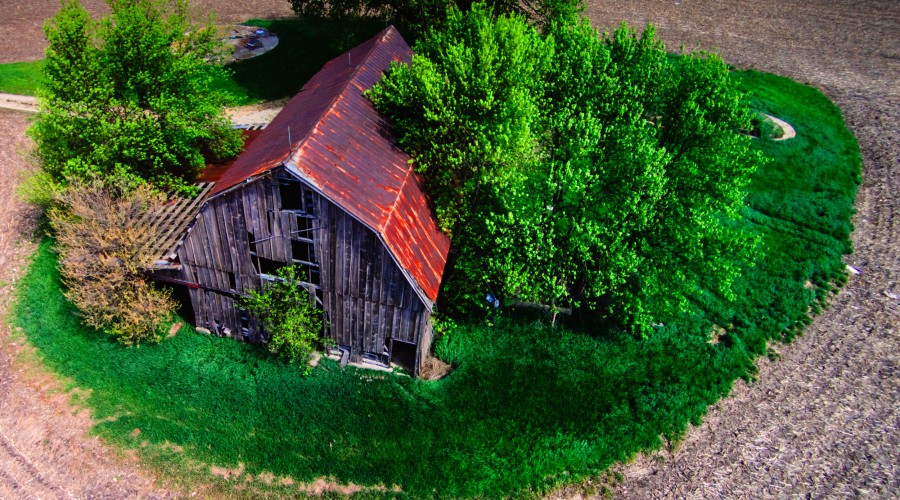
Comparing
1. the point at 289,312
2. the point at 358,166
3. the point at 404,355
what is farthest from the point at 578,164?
the point at 289,312

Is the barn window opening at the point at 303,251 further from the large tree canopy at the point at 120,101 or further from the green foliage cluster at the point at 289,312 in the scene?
the large tree canopy at the point at 120,101

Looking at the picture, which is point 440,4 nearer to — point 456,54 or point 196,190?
point 456,54

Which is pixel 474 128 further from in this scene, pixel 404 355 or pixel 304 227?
pixel 404 355

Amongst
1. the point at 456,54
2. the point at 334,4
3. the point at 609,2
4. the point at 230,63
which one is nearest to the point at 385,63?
the point at 456,54

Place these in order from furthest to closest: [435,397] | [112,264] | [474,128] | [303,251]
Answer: [474,128], [112,264], [435,397], [303,251]

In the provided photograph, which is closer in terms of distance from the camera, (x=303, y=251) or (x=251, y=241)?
(x=251, y=241)

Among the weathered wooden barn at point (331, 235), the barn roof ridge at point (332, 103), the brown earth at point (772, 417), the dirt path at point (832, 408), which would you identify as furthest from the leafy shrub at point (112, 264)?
the dirt path at point (832, 408)
